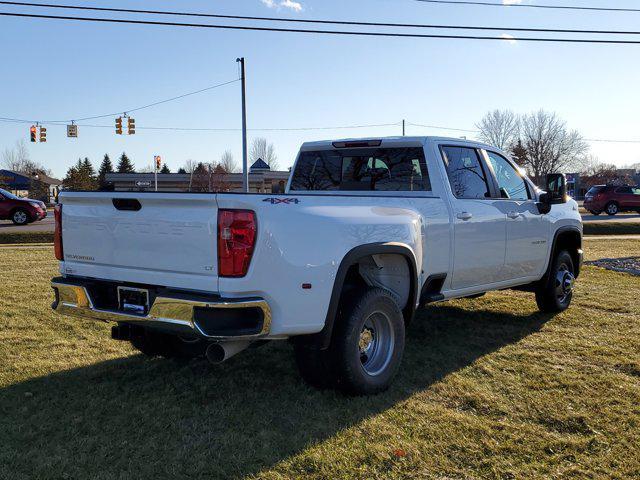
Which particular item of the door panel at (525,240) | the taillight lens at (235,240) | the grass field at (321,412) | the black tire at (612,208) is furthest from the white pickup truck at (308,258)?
the black tire at (612,208)

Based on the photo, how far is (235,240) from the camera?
11.6 feet

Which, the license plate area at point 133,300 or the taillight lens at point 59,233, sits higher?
the taillight lens at point 59,233

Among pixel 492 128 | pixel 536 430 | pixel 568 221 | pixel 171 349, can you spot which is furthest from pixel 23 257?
pixel 492 128

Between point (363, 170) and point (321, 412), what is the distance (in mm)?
2549

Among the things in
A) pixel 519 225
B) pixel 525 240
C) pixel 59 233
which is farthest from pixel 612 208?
pixel 59 233

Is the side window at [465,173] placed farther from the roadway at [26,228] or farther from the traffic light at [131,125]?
the traffic light at [131,125]

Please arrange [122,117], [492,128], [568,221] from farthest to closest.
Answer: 1. [492,128]
2. [122,117]
3. [568,221]

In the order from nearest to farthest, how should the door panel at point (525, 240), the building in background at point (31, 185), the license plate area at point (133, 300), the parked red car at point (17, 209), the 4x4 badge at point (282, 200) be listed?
the 4x4 badge at point (282, 200), the license plate area at point (133, 300), the door panel at point (525, 240), the parked red car at point (17, 209), the building in background at point (31, 185)

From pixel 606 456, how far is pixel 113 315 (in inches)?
123

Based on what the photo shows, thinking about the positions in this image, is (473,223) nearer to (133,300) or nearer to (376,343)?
(376,343)

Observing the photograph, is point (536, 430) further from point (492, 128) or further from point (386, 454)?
point (492, 128)

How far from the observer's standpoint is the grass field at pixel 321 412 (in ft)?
10.9

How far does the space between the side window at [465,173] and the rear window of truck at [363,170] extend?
288 millimetres

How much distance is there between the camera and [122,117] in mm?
30078
